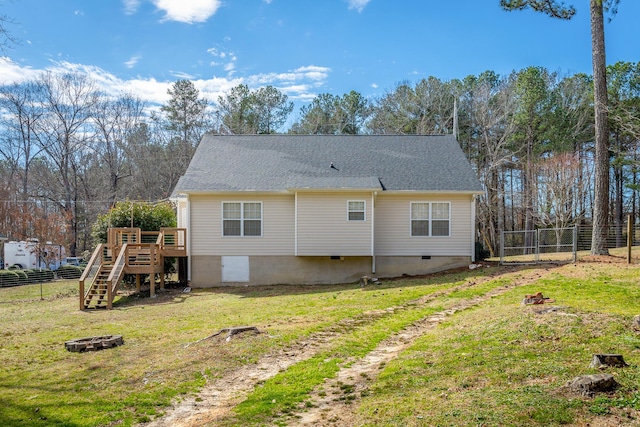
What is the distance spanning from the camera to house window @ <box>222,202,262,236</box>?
17.9 m

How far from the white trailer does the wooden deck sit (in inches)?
683

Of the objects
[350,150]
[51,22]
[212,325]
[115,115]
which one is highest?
[115,115]

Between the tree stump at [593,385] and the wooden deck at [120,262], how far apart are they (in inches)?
549

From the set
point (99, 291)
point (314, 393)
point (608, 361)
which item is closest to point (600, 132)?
point (608, 361)

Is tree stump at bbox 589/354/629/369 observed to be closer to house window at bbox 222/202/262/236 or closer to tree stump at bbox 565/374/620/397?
tree stump at bbox 565/374/620/397

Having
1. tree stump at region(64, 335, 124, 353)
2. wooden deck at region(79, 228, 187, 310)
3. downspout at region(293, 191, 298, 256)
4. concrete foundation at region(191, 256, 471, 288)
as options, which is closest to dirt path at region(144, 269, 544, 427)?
tree stump at region(64, 335, 124, 353)

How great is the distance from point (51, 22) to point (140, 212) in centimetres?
868

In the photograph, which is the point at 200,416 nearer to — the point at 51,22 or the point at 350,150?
the point at 51,22

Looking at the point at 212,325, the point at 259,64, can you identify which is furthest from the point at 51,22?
the point at 259,64

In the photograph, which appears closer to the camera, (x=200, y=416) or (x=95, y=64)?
(x=200, y=416)

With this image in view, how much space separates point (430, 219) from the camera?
17953 mm

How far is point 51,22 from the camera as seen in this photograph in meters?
13.9

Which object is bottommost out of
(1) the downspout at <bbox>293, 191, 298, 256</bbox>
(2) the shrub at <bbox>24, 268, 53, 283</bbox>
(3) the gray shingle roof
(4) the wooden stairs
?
(2) the shrub at <bbox>24, 268, 53, 283</bbox>

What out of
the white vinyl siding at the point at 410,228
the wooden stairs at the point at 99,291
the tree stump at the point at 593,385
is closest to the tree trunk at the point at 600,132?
the white vinyl siding at the point at 410,228
